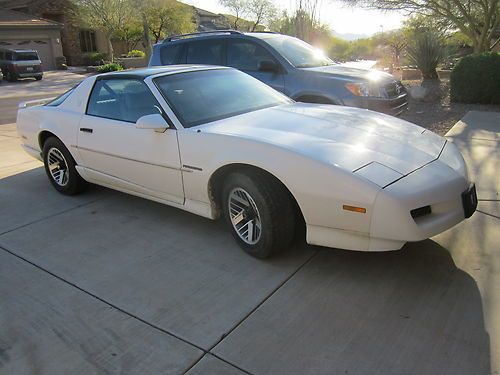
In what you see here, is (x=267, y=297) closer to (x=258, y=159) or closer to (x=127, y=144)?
(x=258, y=159)

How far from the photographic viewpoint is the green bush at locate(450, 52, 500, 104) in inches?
387

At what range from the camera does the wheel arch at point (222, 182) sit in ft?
10.7

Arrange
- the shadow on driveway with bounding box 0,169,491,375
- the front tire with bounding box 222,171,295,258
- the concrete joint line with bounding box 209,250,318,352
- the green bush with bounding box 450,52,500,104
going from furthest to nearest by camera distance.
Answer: the green bush with bounding box 450,52,500,104 < the front tire with bounding box 222,171,295,258 < the concrete joint line with bounding box 209,250,318,352 < the shadow on driveway with bounding box 0,169,491,375

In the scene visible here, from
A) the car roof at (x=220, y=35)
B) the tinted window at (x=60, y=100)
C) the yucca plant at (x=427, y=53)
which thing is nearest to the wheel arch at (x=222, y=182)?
the tinted window at (x=60, y=100)

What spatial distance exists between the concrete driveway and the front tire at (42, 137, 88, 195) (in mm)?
852

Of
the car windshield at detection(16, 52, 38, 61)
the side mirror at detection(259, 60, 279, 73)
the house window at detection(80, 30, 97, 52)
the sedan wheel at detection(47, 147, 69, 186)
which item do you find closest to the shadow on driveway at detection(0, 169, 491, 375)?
the sedan wheel at detection(47, 147, 69, 186)

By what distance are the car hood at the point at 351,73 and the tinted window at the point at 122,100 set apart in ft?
10.3

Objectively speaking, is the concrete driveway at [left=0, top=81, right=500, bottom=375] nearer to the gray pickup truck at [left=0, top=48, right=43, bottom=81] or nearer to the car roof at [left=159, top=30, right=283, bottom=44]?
the car roof at [left=159, top=30, right=283, bottom=44]

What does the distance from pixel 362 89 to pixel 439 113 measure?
4.05 meters

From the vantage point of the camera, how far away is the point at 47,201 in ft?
16.5

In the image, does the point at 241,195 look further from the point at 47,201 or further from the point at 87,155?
the point at 47,201

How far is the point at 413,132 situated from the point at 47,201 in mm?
3950

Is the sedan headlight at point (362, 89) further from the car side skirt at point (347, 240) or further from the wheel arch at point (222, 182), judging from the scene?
the car side skirt at point (347, 240)

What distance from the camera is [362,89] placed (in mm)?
6211
